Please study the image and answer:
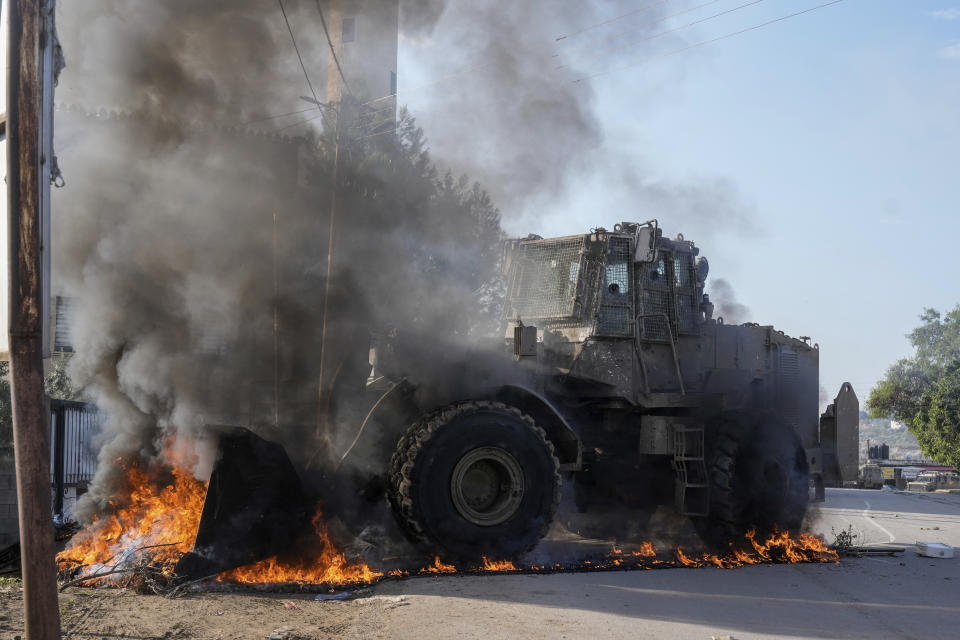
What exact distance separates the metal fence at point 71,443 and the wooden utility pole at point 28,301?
8.25 meters

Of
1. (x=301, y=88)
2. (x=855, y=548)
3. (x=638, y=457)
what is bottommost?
(x=855, y=548)

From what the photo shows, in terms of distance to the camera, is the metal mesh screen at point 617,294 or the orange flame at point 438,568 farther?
the metal mesh screen at point 617,294

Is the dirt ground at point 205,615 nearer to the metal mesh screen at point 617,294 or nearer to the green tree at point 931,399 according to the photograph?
the metal mesh screen at point 617,294

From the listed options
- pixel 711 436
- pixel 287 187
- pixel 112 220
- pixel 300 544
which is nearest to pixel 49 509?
pixel 300 544

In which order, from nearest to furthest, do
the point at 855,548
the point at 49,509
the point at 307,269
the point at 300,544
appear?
the point at 49,509 < the point at 300,544 < the point at 307,269 < the point at 855,548

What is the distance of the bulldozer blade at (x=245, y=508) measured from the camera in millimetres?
7102

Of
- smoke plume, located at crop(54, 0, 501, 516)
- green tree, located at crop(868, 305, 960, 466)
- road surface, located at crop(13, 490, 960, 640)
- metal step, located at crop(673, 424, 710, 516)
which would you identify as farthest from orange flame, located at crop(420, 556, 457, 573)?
green tree, located at crop(868, 305, 960, 466)

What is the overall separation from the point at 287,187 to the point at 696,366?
5329 millimetres

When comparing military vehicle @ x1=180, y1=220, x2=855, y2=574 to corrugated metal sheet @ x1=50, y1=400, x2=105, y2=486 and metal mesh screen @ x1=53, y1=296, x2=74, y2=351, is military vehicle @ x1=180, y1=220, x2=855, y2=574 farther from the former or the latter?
corrugated metal sheet @ x1=50, y1=400, x2=105, y2=486

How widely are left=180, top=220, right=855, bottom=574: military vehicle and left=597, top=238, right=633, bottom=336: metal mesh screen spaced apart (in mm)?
17

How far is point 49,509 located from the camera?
3418mm

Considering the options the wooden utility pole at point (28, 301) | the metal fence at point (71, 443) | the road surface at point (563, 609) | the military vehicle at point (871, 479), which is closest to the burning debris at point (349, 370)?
the road surface at point (563, 609)

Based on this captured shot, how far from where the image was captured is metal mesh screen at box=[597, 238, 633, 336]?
1011 centimetres

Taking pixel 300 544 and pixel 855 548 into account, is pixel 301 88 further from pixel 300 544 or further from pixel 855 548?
pixel 855 548
